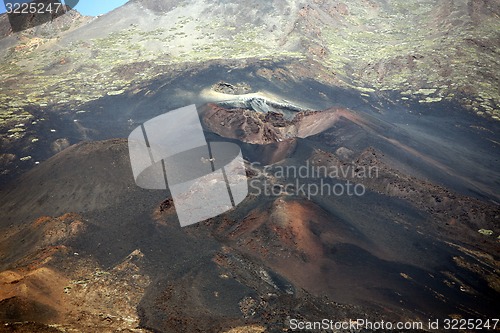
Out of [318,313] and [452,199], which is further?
[452,199]

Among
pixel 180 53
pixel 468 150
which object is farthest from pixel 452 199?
pixel 180 53

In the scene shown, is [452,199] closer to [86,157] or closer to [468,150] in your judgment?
[468,150]

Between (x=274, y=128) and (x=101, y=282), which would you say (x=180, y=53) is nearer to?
(x=274, y=128)

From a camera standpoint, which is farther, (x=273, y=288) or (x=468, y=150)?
(x=468, y=150)

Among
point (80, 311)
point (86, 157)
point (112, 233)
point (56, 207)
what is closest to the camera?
point (80, 311)

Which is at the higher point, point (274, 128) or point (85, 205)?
point (85, 205)

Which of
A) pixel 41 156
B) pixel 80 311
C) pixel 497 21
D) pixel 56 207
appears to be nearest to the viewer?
pixel 80 311

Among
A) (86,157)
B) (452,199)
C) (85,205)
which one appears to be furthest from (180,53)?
(452,199)

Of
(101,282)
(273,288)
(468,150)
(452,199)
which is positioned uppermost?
(101,282)

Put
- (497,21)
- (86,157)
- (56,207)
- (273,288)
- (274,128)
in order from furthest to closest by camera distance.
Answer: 1. (497,21)
2. (274,128)
3. (86,157)
4. (56,207)
5. (273,288)
